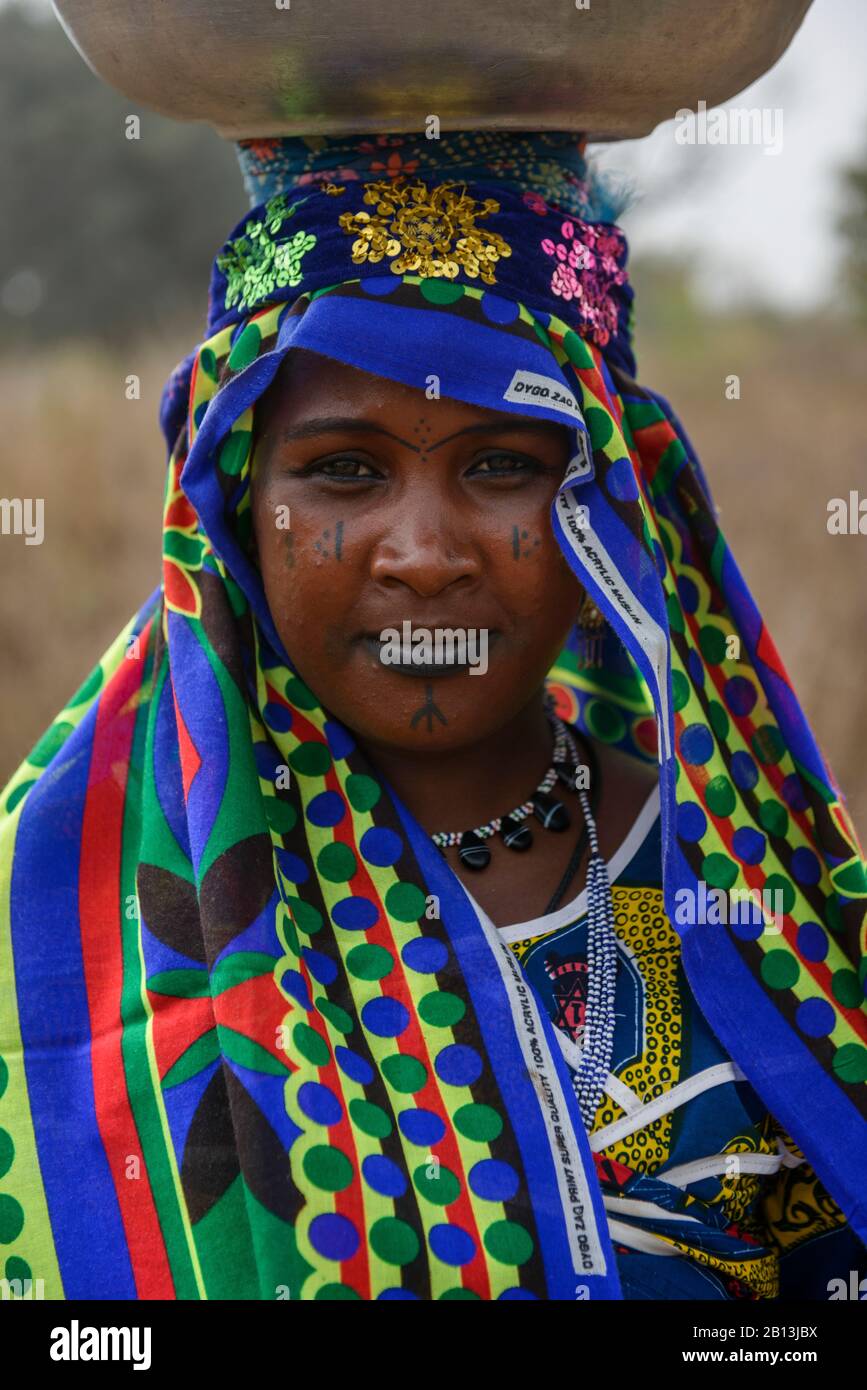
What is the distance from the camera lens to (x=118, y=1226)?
1.66 metres

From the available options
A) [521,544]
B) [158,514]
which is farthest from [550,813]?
[158,514]

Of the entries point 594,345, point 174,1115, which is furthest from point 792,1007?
point 594,345

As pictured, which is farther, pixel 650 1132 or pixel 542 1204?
pixel 650 1132

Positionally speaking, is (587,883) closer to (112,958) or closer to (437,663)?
(437,663)

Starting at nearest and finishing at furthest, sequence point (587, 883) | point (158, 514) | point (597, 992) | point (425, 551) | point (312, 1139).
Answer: point (312, 1139) → point (425, 551) → point (597, 992) → point (587, 883) → point (158, 514)

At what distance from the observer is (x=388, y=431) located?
67.5 inches

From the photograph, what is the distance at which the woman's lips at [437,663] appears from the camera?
5.71 feet

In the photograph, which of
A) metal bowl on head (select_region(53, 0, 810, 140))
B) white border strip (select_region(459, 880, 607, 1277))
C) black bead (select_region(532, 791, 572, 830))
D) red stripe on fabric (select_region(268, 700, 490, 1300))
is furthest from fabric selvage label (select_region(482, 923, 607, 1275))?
metal bowl on head (select_region(53, 0, 810, 140))

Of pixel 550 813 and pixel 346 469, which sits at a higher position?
pixel 346 469

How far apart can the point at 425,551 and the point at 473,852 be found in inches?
16.7

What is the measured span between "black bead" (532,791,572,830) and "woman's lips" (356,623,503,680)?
0.92 feet
